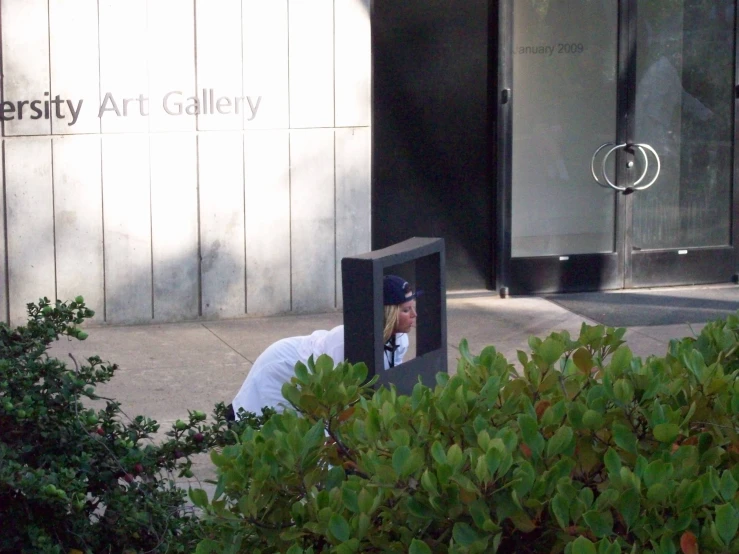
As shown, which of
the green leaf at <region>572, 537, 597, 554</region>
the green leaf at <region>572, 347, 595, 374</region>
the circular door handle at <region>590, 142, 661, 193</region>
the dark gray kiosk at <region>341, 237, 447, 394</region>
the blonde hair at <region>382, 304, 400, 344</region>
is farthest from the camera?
the circular door handle at <region>590, 142, 661, 193</region>

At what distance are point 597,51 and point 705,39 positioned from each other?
A: 1019mm

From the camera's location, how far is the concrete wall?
7.98 metres

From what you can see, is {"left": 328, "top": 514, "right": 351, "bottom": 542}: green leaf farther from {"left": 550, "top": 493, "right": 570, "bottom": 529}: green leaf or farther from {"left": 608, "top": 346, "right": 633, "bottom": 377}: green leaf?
{"left": 608, "top": 346, "right": 633, "bottom": 377}: green leaf

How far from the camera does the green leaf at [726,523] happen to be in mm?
1796

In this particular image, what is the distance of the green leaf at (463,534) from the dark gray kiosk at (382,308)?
1.27 meters

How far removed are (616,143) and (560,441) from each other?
7814 mm

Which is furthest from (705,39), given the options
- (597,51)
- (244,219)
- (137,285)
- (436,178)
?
(137,285)

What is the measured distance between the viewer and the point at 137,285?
27.4 feet

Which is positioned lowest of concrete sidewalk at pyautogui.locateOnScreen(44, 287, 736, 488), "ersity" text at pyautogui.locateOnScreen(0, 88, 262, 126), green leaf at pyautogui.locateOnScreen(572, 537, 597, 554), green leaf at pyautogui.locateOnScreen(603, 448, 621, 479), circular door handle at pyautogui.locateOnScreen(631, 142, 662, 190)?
concrete sidewalk at pyautogui.locateOnScreen(44, 287, 736, 488)

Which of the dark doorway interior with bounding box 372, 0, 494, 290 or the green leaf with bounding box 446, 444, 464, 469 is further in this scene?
the dark doorway interior with bounding box 372, 0, 494, 290

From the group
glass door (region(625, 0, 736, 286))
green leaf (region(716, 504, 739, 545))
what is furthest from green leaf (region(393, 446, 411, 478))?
glass door (region(625, 0, 736, 286))

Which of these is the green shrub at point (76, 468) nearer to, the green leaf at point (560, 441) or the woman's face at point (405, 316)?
the woman's face at point (405, 316)

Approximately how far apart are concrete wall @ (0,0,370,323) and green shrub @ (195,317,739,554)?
607cm

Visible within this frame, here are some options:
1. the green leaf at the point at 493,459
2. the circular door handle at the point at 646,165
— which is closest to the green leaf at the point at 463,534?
the green leaf at the point at 493,459
